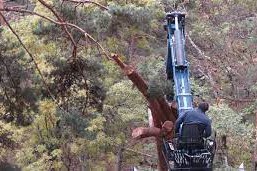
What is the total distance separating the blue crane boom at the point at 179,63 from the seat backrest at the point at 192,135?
1.74 feet

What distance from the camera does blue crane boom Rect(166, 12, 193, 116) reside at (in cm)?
711

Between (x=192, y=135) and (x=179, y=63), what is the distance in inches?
49.6

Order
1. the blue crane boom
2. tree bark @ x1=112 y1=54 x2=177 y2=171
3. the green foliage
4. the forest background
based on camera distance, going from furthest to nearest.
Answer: the green foliage
the forest background
tree bark @ x1=112 y1=54 x2=177 y2=171
the blue crane boom

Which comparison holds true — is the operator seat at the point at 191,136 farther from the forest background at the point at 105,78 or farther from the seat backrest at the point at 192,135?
the forest background at the point at 105,78

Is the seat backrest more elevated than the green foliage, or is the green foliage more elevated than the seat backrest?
the seat backrest

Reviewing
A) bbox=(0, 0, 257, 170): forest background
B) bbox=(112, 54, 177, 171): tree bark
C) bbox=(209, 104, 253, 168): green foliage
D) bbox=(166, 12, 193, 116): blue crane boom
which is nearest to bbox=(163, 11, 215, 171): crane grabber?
bbox=(166, 12, 193, 116): blue crane boom

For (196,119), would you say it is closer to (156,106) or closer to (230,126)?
(156,106)

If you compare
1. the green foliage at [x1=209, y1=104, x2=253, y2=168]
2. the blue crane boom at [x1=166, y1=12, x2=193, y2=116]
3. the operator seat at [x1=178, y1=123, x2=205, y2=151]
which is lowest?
the green foliage at [x1=209, y1=104, x2=253, y2=168]

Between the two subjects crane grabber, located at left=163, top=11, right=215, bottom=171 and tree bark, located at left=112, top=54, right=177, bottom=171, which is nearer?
crane grabber, located at left=163, top=11, right=215, bottom=171

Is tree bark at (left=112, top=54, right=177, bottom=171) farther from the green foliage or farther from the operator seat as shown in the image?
the green foliage

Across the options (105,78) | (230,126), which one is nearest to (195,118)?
(230,126)

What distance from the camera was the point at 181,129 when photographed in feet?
21.1

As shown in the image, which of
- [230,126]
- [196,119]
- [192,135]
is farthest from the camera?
[230,126]

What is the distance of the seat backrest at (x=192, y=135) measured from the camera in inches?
252
